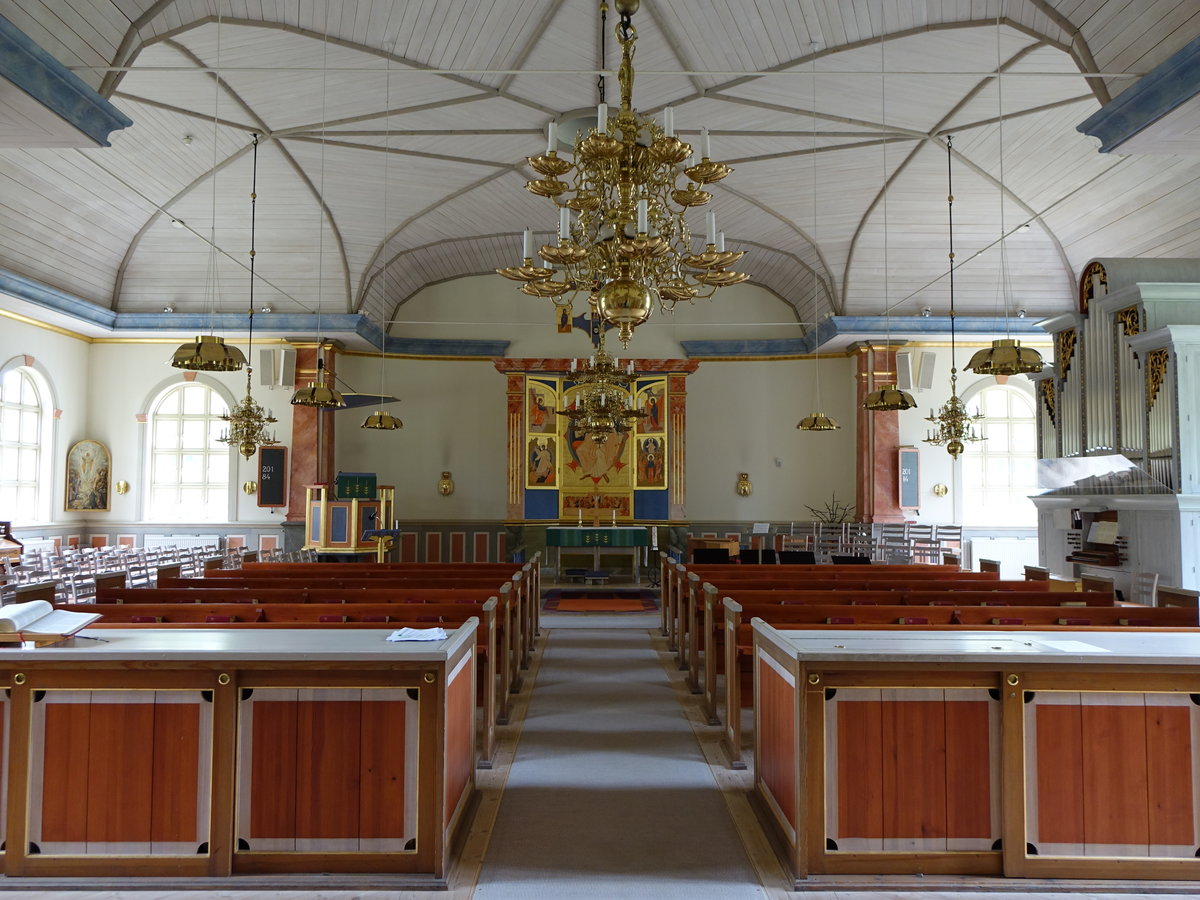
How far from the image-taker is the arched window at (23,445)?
13.2 m

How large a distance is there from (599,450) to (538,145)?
21.2 ft

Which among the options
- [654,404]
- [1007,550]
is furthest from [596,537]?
[1007,550]

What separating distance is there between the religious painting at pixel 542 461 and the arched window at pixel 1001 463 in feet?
25.9

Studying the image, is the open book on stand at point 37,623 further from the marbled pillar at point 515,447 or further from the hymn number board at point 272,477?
the marbled pillar at point 515,447

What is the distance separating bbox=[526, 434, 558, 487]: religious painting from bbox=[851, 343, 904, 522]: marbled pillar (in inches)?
235

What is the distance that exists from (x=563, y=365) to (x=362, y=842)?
44.5ft

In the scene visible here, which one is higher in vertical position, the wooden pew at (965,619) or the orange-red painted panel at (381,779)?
the wooden pew at (965,619)

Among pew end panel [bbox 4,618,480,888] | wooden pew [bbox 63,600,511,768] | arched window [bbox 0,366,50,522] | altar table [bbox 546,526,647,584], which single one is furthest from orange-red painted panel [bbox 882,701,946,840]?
arched window [bbox 0,366,50,522]

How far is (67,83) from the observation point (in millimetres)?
5793

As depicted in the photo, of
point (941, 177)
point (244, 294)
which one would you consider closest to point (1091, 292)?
point (941, 177)

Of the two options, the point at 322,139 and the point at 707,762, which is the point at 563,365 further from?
the point at 707,762

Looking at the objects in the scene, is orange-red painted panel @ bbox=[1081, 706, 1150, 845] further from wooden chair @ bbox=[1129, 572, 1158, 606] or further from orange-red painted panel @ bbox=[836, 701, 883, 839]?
wooden chair @ bbox=[1129, 572, 1158, 606]

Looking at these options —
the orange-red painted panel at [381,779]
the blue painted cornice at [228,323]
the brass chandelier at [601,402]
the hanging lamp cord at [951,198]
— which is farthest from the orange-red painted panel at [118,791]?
the blue painted cornice at [228,323]

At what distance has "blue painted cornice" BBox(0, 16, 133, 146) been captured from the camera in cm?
533
